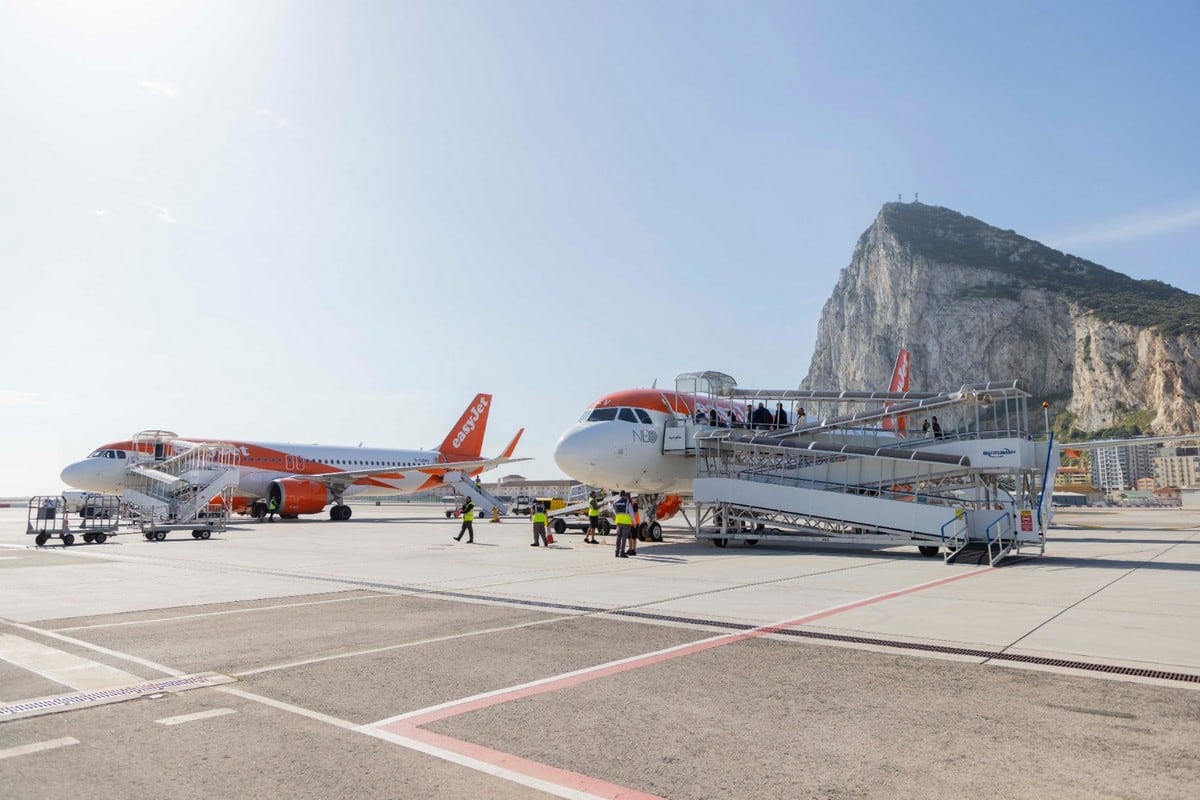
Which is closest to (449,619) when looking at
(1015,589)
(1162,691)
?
(1162,691)

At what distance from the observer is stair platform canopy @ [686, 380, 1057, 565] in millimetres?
A: 18516

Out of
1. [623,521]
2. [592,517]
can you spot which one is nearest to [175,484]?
[592,517]

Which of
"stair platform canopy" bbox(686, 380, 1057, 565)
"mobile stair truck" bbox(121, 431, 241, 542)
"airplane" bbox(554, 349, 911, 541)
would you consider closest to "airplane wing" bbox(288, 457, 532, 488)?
"mobile stair truck" bbox(121, 431, 241, 542)

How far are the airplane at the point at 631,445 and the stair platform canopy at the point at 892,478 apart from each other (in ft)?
2.41

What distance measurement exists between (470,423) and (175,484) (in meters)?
24.1

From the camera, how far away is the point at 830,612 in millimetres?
9758

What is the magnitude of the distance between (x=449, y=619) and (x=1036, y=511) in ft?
49.6

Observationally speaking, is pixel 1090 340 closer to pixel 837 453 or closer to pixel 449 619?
pixel 837 453

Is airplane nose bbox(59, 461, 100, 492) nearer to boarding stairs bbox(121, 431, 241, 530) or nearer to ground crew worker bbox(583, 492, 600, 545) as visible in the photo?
boarding stairs bbox(121, 431, 241, 530)

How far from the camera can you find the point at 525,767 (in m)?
4.33

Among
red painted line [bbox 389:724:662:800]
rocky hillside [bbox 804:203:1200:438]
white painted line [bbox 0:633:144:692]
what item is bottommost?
red painted line [bbox 389:724:662:800]

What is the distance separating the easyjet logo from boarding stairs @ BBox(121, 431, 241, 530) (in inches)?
687

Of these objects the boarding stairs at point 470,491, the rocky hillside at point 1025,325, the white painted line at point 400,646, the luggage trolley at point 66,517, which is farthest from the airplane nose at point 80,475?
the rocky hillside at point 1025,325

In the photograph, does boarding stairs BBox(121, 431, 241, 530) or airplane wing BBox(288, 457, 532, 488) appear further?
airplane wing BBox(288, 457, 532, 488)
